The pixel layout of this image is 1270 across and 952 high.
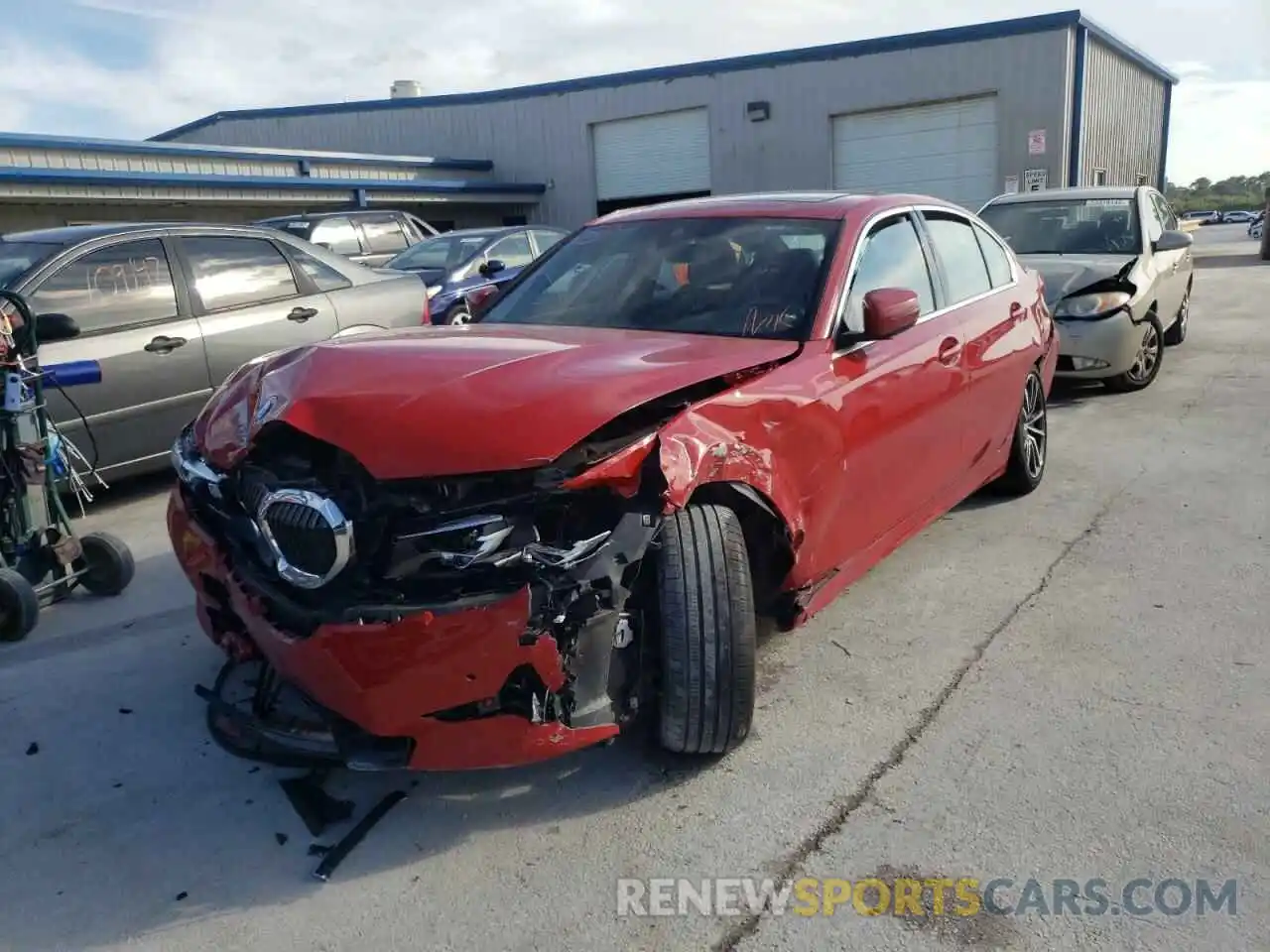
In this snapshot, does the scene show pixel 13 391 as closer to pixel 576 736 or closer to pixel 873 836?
pixel 576 736

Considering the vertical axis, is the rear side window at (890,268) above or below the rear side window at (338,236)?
below

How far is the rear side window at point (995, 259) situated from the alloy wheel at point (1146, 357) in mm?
3567

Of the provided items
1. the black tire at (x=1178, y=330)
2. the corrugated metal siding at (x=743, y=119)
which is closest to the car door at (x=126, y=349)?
the black tire at (x=1178, y=330)

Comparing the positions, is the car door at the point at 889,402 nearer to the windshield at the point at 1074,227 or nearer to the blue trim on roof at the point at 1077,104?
the windshield at the point at 1074,227

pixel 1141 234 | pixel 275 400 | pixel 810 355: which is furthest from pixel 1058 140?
pixel 275 400

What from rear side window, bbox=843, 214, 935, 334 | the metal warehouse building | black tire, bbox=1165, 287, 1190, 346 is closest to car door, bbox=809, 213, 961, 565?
rear side window, bbox=843, 214, 935, 334

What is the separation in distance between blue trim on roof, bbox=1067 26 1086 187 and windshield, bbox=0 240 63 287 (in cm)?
1866

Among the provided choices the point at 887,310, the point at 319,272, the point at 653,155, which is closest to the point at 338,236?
the point at 319,272

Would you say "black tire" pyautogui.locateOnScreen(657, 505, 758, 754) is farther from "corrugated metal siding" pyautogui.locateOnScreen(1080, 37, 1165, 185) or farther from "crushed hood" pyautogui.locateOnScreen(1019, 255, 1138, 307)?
"corrugated metal siding" pyautogui.locateOnScreen(1080, 37, 1165, 185)

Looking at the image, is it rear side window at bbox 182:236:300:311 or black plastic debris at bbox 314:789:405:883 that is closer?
black plastic debris at bbox 314:789:405:883

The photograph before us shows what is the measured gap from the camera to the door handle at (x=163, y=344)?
18.7 ft

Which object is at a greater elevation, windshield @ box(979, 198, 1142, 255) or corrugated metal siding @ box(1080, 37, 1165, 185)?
corrugated metal siding @ box(1080, 37, 1165, 185)

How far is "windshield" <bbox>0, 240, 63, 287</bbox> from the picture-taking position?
17.8 ft

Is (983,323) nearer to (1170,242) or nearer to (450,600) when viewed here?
(450,600)
